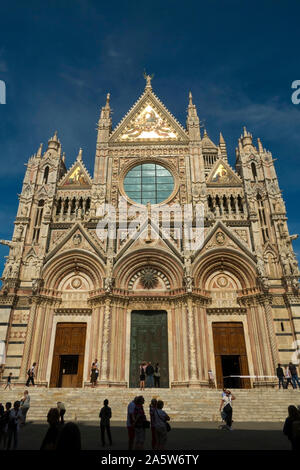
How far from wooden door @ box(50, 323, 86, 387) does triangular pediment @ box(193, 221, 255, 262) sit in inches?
345

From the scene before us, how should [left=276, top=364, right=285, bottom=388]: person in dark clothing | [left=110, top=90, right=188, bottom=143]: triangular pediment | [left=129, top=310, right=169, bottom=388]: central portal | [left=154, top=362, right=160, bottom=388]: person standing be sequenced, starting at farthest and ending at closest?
1. [left=110, top=90, right=188, bottom=143]: triangular pediment
2. [left=129, top=310, right=169, bottom=388]: central portal
3. [left=154, top=362, right=160, bottom=388]: person standing
4. [left=276, top=364, right=285, bottom=388]: person in dark clothing

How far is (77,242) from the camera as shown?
73.6ft

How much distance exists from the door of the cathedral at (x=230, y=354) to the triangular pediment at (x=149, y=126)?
1519 cm

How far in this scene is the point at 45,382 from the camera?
61.7 feet

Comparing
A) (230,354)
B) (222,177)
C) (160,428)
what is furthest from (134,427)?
(222,177)

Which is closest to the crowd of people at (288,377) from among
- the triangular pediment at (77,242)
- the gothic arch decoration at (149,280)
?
the gothic arch decoration at (149,280)

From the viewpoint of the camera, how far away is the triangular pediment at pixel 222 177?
25086 mm

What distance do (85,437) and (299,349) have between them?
14.1m

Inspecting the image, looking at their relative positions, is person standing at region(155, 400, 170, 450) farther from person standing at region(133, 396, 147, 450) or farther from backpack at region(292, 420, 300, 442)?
backpack at region(292, 420, 300, 442)

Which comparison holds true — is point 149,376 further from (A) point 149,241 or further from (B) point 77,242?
(B) point 77,242

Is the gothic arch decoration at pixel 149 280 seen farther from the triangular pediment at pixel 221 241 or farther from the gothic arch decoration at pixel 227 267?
the triangular pediment at pixel 221 241

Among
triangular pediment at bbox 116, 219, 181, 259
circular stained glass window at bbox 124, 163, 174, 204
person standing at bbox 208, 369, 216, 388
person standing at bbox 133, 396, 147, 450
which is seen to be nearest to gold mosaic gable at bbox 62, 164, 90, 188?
circular stained glass window at bbox 124, 163, 174, 204

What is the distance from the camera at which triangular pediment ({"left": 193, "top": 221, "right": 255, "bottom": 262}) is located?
2178 centimetres
